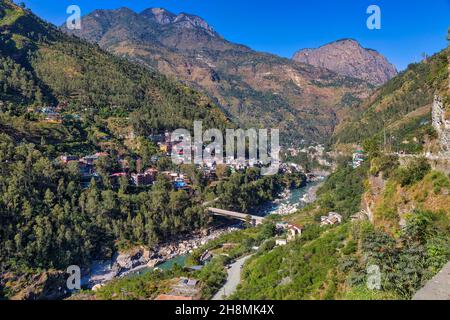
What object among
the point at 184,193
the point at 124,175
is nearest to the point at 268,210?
the point at 184,193

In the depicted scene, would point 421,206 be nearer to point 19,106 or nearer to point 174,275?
point 174,275

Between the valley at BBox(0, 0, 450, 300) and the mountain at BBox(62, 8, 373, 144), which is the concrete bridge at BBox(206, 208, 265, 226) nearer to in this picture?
the valley at BBox(0, 0, 450, 300)

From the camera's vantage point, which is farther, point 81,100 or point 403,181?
point 81,100

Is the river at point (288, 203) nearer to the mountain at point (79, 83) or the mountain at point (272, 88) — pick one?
the mountain at point (79, 83)

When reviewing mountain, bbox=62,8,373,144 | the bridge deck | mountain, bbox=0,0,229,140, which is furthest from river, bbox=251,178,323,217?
mountain, bbox=62,8,373,144

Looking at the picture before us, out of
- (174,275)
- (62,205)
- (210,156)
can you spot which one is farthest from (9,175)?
(210,156)
